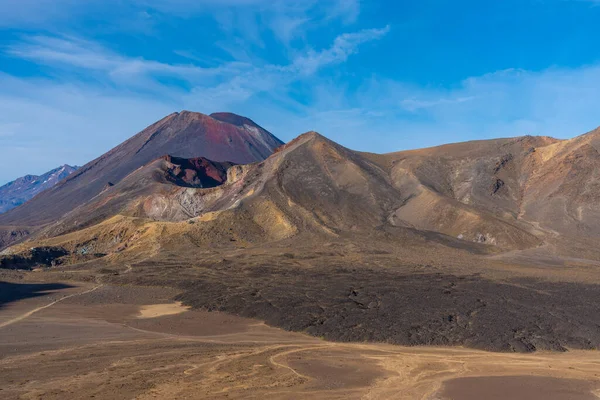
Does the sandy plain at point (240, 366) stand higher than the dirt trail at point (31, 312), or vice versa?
the dirt trail at point (31, 312)

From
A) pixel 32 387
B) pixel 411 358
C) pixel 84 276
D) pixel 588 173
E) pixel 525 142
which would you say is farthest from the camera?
pixel 525 142

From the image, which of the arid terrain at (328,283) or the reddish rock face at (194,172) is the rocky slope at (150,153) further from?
the reddish rock face at (194,172)

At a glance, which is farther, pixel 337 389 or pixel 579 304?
pixel 579 304

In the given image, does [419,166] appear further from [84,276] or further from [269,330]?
[269,330]

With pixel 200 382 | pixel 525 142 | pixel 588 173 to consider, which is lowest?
pixel 200 382

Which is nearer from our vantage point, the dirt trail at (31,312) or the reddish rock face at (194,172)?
the dirt trail at (31,312)

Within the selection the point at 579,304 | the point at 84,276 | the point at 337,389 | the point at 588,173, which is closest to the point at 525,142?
the point at 588,173

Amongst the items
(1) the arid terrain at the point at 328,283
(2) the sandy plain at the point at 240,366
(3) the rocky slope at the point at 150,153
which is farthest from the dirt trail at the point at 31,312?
(3) the rocky slope at the point at 150,153
